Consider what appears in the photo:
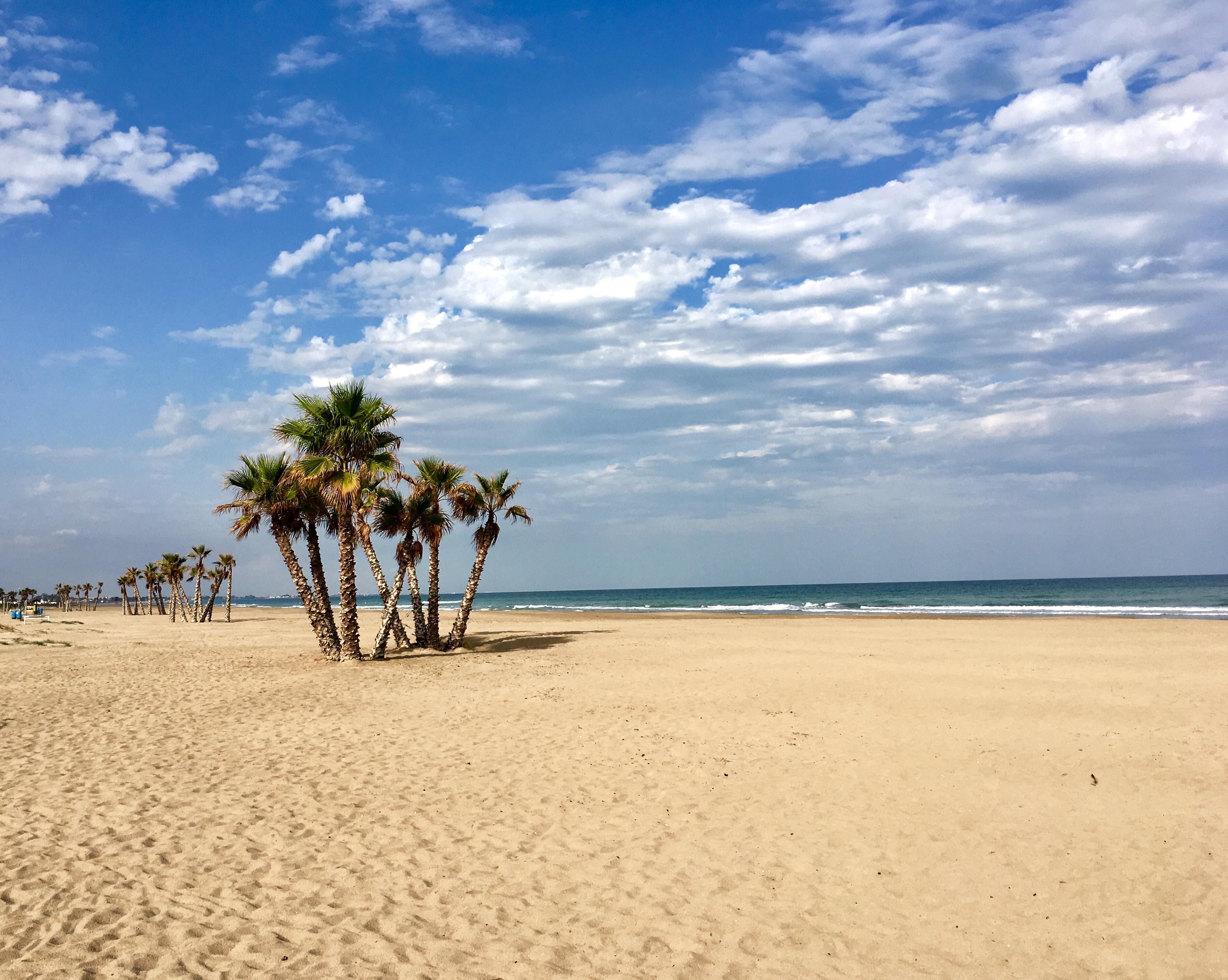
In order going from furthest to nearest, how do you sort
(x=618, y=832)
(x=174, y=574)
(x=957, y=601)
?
(x=957, y=601)
(x=174, y=574)
(x=618, y=832)

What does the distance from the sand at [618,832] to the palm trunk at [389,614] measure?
20.2 feet

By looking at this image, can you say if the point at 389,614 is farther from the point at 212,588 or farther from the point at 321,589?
the point at 212,588

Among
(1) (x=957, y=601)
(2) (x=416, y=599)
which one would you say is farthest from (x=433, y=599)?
(1) (x=957, y=601)

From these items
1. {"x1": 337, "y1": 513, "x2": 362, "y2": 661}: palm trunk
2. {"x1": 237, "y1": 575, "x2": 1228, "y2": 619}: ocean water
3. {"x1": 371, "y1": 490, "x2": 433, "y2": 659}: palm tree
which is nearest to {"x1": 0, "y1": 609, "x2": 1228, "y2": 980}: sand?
{"x1": 337, "y1": 513, "x2": 362, "y2": 661}: palm trunk

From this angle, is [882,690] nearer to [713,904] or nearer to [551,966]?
[713,904]

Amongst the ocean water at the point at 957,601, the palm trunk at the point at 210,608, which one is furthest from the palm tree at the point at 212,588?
the ocean water at the point at 957,601

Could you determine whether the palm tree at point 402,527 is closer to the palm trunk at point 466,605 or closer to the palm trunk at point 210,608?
the palm trunk at point 466,605

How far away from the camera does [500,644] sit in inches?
1102

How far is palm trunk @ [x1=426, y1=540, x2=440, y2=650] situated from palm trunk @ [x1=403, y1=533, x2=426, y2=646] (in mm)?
184

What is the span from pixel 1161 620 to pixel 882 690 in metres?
30.5

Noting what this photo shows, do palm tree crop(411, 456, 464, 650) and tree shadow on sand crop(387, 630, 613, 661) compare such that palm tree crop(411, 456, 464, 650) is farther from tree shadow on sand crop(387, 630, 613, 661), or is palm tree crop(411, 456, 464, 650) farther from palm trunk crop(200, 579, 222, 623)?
palm trunk crop(200, 579, 222, 623)

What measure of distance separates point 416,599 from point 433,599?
1.90ft

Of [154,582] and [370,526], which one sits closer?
[370,526]

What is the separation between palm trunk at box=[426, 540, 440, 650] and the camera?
1007 inches
